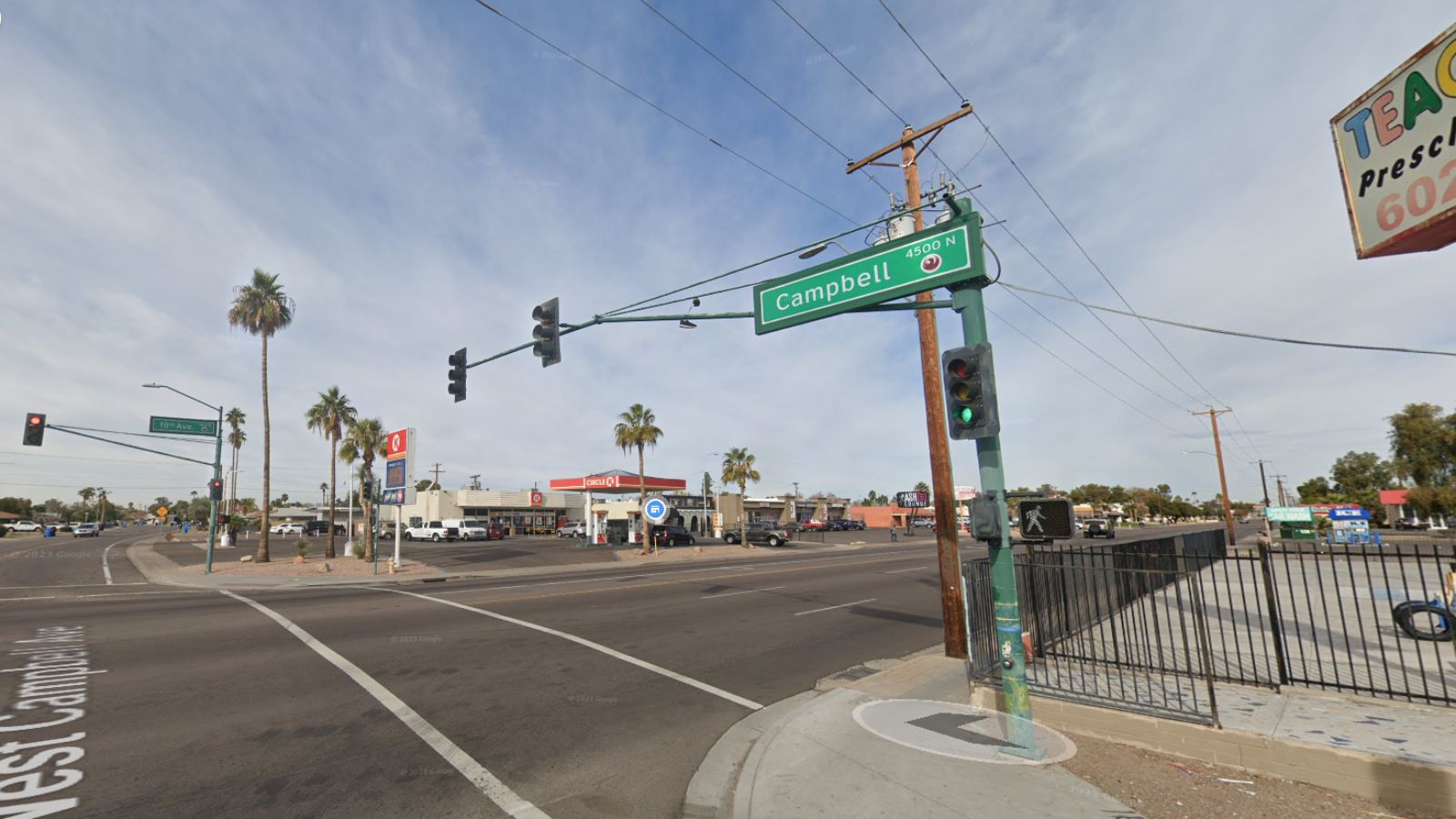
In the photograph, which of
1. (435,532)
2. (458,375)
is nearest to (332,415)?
(435,532)

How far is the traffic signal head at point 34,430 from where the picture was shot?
2539 centimetres

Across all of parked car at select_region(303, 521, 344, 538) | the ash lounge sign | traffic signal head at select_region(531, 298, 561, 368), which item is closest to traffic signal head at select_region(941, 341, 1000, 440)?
the ash lounge sign

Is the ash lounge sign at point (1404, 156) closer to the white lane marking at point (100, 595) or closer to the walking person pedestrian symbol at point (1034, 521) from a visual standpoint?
the walking person pedestrian symbol at point (1034, 521)

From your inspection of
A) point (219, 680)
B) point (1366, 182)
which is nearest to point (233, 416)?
point (219, 680)

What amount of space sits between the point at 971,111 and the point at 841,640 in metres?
10.1

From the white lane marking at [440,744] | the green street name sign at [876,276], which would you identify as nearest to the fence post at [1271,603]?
the green street name sign at [876,276]

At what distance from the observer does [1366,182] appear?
5.02 meters

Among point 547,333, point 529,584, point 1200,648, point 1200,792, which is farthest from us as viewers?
point 529,584

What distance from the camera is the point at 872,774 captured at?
5332 mm

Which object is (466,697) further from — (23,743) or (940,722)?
(940,722)

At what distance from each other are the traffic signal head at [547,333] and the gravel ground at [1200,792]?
984 centimetres

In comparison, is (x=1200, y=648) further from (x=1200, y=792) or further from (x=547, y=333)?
(x=547, y=333)

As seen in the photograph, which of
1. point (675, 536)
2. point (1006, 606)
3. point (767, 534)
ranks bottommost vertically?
point (767, 534)

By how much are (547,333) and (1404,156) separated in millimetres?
11088
